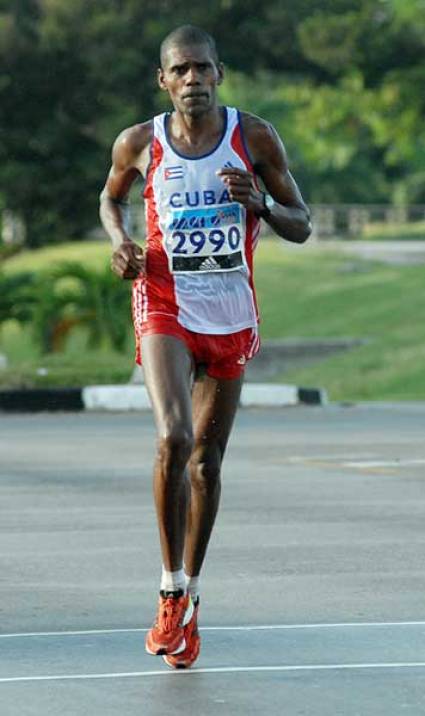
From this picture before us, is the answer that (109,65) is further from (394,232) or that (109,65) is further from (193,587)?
(394,232)

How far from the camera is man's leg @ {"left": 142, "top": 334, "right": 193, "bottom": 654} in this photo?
7.27m

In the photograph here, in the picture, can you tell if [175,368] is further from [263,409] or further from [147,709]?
[263,409]

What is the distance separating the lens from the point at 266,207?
25.0 feet

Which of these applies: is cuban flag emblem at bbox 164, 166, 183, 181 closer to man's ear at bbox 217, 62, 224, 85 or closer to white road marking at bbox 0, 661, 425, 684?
man's ear at bbox 217, 62, 224, 85

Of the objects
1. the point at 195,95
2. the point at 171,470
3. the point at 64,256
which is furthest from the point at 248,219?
the point at 64,256

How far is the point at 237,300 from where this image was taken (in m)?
7.68

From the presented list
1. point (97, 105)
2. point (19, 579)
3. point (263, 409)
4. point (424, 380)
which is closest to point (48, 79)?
point (97, 105)

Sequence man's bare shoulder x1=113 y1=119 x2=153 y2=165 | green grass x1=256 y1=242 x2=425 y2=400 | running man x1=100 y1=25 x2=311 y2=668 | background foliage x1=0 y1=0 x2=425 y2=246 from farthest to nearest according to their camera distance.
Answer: background foliage x1=0 y1=0 x2=425 y2=246, green grass x1=256 y1=242 x2=425 y2=400, man's bare shoulder x1=113 y1=119 x2=153 y2=165, running man x1=100 y1=25 x2=311 y2=668

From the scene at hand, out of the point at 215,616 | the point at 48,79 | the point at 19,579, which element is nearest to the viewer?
the point at 215,616

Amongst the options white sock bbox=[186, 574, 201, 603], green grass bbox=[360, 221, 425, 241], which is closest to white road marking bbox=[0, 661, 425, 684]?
white sock bbox=[186, 574, 201, 603]

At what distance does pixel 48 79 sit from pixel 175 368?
96.3ft

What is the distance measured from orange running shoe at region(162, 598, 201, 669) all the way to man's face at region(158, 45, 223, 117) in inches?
67.8

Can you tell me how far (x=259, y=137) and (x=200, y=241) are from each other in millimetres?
419

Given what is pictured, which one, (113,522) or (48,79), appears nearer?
(113,522)
